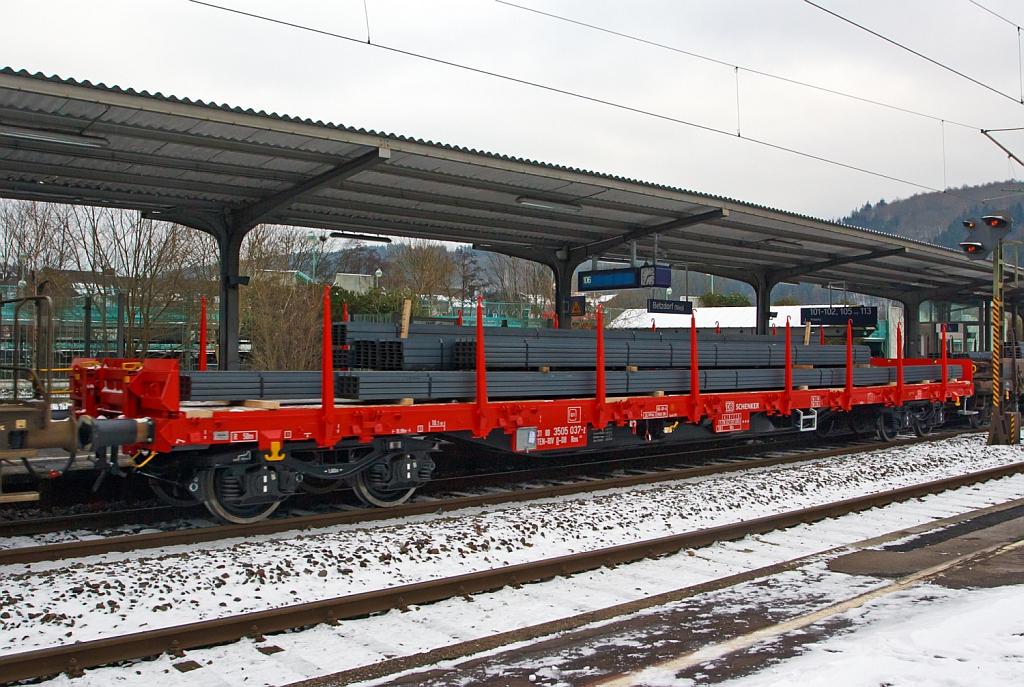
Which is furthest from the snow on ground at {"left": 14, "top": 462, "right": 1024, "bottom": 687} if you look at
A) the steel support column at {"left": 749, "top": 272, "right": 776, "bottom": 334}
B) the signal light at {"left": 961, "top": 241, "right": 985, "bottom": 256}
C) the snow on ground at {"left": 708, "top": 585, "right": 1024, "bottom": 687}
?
the steel support column at {"left": 749, "top": 272, "right": 776, "bottom": 334}

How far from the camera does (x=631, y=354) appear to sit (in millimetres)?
11836

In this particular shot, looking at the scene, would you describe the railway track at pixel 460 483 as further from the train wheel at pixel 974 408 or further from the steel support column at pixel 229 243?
the steel support column at pixel 229 243

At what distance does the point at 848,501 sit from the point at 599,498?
2.87 m

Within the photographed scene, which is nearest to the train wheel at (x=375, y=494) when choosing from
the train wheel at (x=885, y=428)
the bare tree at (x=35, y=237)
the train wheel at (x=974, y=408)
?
the train wheel at (x=885, y=428)

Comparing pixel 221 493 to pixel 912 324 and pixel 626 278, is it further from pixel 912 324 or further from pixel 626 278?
pixel 912 324

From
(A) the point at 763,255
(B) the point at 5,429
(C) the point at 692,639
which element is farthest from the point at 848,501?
(A) the point at 763,255

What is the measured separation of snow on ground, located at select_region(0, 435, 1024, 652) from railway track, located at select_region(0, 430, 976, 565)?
0.16 m

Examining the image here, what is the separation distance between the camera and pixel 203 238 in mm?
26406

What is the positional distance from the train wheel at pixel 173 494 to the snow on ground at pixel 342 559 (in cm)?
126

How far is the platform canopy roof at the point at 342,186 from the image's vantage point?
10297 millimetres

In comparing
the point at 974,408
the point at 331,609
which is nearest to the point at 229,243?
the point at 331,609

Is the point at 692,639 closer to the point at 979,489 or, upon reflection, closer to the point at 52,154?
the point at 979,489

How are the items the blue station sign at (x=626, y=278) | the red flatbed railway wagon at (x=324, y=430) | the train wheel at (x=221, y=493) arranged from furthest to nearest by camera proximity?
the blue station sign at (x=626, y=278) < the train wheel at (x=221, y=493) < the red flatbed railway wagon at (x=324, y=430)

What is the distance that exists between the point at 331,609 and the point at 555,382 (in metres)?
5.27
